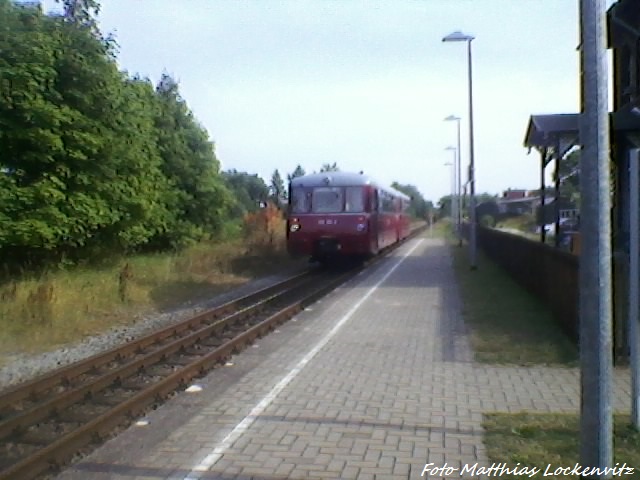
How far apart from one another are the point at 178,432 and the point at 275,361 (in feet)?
10.6

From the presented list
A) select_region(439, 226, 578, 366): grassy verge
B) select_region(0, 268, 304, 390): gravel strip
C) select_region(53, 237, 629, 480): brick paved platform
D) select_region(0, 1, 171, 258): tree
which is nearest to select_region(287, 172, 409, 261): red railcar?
select_region(439, 226, 578, 366): grassy verge

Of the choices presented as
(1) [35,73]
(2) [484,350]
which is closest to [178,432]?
(2) [484,350]

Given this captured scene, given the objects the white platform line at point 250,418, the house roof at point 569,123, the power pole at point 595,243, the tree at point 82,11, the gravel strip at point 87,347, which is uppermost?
the tree at point 82,11

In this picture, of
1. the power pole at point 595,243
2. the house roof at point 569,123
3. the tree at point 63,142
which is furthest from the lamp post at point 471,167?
the power pole at point 595,243

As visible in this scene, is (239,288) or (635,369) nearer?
(635,369)

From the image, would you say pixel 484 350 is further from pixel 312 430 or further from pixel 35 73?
pixel 35 73

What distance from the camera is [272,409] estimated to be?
23.0ft

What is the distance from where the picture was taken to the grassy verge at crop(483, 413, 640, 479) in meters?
5.30

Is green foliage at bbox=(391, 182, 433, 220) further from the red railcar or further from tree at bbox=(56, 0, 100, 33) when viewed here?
tree at bbox=(56, 0, 100, 33)

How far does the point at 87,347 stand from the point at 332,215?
12.4 m

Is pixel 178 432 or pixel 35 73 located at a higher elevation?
pixel 35 73

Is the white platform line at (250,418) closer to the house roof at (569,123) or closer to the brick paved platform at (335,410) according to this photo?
the brick paved platform at (335,410)

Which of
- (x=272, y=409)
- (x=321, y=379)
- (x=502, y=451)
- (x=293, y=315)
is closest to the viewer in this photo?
(x=502, y=451)

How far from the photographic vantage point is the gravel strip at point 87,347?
359 inches
